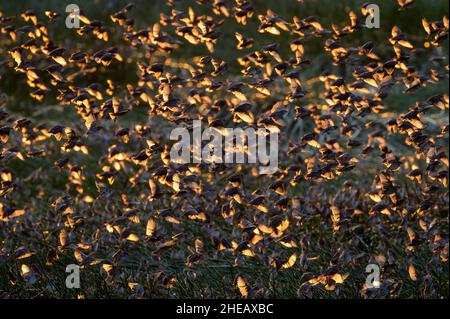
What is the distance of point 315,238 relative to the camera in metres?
6.92

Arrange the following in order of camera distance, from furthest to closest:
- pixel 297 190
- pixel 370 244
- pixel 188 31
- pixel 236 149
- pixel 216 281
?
pixel 297 190 < pixel 370 244 < pixel 216 281 < pixel 188 31 < pixel 236 149

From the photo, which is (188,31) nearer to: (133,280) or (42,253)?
(133,280)

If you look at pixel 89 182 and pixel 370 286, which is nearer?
pixel 370 286

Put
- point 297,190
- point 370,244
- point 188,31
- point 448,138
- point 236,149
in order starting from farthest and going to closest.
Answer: point 448,138
point 297,190
point 370,244
point 188,31
point 236,149

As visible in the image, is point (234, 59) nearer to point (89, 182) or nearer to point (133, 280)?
point (89, 182)

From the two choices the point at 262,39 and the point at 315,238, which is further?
the point at 262,39

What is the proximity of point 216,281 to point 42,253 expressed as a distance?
1576 millimetres

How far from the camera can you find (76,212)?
7.19m

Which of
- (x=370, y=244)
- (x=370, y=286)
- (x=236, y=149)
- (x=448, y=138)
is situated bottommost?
(x=448, y=138)

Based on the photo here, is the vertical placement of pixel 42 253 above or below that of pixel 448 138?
above

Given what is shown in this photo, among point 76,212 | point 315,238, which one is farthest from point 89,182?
point 315,238

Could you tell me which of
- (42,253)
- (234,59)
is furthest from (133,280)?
(234,59)

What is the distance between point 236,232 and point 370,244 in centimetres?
128

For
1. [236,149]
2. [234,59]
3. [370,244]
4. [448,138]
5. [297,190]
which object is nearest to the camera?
[236,149]
